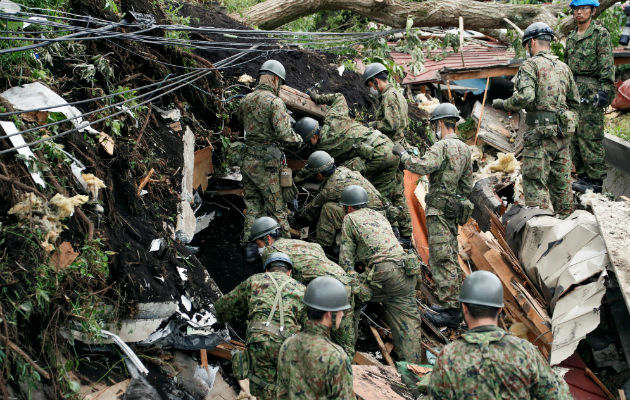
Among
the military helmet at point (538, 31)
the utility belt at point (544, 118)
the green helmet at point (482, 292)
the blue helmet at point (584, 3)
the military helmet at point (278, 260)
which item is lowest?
the utility belt at point (544, 118)

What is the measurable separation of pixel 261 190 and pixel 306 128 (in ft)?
3.97

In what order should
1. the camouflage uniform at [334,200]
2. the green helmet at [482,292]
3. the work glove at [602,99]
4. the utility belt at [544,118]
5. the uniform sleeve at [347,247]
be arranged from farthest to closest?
the work glove at [602,99], the utility belt at [544,118], the camouflage uniform at [334,200], the uniform sleeve at [347,247], the green helmet at [482,292]

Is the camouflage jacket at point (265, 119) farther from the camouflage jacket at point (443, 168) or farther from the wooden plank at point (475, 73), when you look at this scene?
the wooden plank at point (475, 73)

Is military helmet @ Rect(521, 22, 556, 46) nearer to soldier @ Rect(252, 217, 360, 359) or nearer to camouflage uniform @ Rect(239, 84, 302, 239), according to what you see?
camouflage uniform @ Rect(239, 84, 302, 239)

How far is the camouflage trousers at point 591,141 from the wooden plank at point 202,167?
17.3ft

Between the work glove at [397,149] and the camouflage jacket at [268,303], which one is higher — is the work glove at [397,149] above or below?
below

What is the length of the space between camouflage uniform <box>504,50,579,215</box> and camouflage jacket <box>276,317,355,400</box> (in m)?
4.83

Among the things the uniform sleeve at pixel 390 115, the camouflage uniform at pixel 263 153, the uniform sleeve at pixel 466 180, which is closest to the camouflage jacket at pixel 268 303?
the camouflage uniform at pixel 263 153

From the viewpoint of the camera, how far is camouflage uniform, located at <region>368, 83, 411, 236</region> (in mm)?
8797

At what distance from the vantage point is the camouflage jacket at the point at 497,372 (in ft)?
13.1

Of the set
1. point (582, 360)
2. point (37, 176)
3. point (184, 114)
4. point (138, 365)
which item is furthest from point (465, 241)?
point (37, 176)

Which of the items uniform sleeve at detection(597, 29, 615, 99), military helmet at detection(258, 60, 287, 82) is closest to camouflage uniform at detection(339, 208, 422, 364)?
military helmet at detection(258, 60, 287, 82)

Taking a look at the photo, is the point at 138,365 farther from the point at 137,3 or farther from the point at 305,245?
the point at 137,3

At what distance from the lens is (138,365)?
17.5 feet
